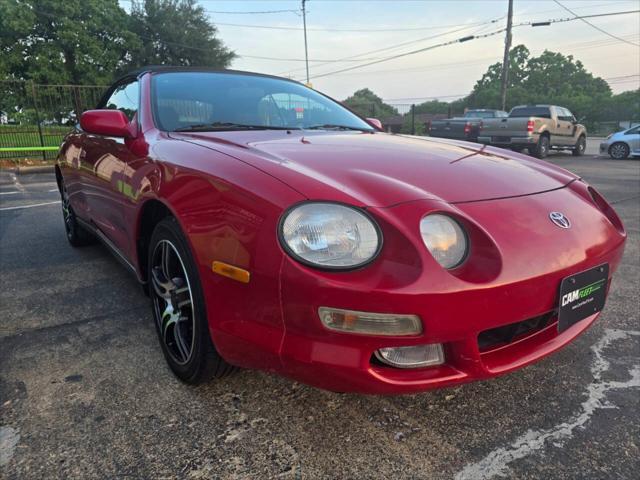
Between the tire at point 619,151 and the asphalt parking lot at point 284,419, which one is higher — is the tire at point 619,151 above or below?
below

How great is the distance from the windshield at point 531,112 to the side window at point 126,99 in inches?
554

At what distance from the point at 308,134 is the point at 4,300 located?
7.24 feet

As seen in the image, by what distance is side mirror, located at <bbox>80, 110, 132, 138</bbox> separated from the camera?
7.66ft

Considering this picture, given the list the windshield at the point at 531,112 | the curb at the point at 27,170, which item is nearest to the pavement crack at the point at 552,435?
the curb at the point at 27,170

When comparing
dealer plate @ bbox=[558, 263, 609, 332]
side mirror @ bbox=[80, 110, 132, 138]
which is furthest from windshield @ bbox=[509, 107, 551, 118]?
side mirror @ bbox=[80, 110, 132, 138]

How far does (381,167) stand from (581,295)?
2.78 ft

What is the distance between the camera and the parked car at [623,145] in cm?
1472

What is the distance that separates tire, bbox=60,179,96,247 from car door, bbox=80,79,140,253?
0.86 metres

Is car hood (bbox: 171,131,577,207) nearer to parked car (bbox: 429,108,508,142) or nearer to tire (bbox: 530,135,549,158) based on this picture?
tire (bbox: 530,135,549,158)

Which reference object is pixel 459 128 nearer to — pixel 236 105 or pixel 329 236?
pixel 236 105

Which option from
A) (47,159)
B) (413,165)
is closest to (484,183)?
(413,165)

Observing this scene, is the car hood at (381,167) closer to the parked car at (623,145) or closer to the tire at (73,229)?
the tire at (73,229)

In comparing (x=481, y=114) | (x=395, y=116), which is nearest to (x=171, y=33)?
(x=395, y=116)

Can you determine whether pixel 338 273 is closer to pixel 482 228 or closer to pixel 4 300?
pixel 482 228
